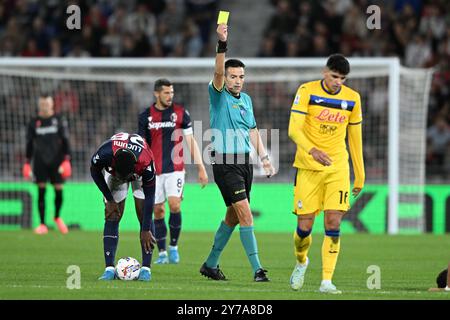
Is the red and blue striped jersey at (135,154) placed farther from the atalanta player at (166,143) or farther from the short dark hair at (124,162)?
the atalanta player at (166,143)

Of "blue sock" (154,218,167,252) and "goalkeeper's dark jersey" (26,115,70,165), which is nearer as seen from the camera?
"blue sock" (154,218,167,252)

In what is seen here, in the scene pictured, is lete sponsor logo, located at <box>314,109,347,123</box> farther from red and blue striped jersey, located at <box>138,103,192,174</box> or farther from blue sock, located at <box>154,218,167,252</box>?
blue sock, located at <box>154,218,167,252</box>

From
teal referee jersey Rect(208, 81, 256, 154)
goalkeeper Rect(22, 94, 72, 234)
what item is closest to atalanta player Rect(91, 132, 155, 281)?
teal referee jersey Rect(208, 81, 256, 154)

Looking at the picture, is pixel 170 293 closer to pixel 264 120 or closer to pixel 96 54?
pixel 264 120

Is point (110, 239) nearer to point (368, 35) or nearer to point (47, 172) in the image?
point (47, 172)

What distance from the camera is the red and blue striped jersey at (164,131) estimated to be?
44.4 feet

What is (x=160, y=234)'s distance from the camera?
13.4 meters

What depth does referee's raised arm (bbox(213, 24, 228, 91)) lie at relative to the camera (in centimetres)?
995

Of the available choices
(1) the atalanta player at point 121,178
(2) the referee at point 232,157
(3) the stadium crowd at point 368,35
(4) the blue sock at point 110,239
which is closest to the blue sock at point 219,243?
(2) the referee at point 232,157

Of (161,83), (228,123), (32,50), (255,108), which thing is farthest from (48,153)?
→ (228,123)

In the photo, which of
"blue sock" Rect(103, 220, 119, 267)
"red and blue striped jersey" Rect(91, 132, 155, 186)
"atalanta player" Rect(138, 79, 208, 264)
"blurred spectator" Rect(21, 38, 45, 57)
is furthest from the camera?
"blurred spectator" Rect(21, 38, 45, 57)

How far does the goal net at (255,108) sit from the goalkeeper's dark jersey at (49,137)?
1718 millimetres

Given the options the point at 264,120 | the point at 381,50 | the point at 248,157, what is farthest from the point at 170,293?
the point at 381,50

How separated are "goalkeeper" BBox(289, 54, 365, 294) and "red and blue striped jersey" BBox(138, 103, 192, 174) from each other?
12.8 feet
